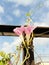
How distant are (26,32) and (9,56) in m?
0.14

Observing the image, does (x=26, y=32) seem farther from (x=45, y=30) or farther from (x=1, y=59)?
(x=45, y=30)

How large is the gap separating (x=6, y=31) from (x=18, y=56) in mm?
784

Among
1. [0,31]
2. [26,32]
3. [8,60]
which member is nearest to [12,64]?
[8,60]

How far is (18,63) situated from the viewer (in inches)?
32.3

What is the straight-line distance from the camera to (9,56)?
2.70 ft

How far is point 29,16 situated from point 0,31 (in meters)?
0.77

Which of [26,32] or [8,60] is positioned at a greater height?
[26,32]

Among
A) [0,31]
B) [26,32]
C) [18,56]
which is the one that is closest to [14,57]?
[18,56]

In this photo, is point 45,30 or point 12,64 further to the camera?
point 45,30

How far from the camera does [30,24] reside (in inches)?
32.0

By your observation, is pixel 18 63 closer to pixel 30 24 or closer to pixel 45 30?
pixel 30 24

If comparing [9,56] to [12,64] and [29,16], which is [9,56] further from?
[29,16]

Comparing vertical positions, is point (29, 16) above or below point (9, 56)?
above

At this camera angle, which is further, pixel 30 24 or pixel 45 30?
pixel 45 30
